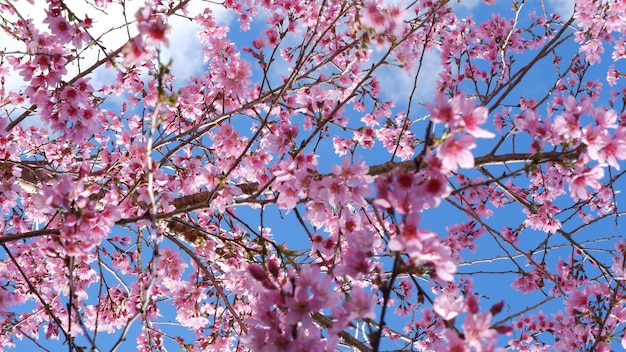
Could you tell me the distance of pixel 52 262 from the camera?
478 centimetres

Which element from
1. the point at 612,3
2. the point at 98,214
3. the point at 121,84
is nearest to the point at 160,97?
the point at 98,214

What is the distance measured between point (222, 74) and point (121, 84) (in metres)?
1.36

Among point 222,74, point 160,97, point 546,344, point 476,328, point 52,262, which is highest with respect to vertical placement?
point 222,74

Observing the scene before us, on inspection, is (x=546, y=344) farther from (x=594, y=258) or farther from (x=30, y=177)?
(x=30, y=177)

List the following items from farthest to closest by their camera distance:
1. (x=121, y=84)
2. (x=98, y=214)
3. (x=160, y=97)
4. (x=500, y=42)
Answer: (x=500, y=42) < (x=121, y=84) < (x=98, y=214) < (x=160, y=97)

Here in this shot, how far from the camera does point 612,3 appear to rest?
4.64 m

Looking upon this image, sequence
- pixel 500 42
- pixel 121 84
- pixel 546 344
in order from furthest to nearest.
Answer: pixel 500 42, pixel 546 344, pixel 121 84

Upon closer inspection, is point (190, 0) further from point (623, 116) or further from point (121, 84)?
point (623, 116)

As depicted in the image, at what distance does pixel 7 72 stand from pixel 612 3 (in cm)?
587

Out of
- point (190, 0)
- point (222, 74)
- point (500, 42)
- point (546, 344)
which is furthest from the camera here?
point (500, 42)

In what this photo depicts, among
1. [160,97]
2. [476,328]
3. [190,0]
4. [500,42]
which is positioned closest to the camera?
[476,328]

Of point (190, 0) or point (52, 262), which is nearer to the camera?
point (190, 0)

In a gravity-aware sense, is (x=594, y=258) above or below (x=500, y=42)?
below

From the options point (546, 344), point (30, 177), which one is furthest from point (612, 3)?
point (30, 177)
